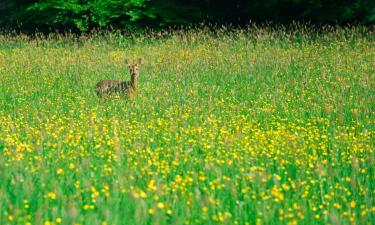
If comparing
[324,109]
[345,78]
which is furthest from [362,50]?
[324,109]

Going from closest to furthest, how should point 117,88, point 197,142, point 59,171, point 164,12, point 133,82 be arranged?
1. point 59,171
2. point 197,142
3. point 117,88
4. point 133,82
5. point 164,12

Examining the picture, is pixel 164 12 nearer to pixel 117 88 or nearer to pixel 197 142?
pixel 117 88

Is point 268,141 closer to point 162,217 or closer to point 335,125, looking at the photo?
point 335,125

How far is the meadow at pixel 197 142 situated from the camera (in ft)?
14.0

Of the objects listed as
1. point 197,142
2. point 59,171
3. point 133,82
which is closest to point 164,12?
point 133,82

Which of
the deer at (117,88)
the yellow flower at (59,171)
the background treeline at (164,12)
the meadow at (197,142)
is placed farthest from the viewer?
the background treeline at (164,12)

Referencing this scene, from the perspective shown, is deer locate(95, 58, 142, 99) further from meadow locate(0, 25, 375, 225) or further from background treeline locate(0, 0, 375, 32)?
background treeline locate(0, 0, 375, 32)

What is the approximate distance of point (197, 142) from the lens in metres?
6.10

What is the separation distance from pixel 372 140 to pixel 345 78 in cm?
351

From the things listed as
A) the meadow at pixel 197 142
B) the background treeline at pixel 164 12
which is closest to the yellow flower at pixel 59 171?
the meadow at pixel 197 142

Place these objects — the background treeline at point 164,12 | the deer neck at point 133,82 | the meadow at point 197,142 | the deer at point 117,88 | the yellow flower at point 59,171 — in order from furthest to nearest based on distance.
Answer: the background treeline at point 164,12 → the deer neck at point 133,82 → the deer at point 117,88 → the yellow flower at point 59,171 → the meadow at point 197,142

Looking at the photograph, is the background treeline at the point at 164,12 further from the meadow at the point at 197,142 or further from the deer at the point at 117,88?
the deer at the point at 117,88

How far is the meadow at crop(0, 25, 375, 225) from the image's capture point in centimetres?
427

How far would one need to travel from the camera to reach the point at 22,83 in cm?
1057
